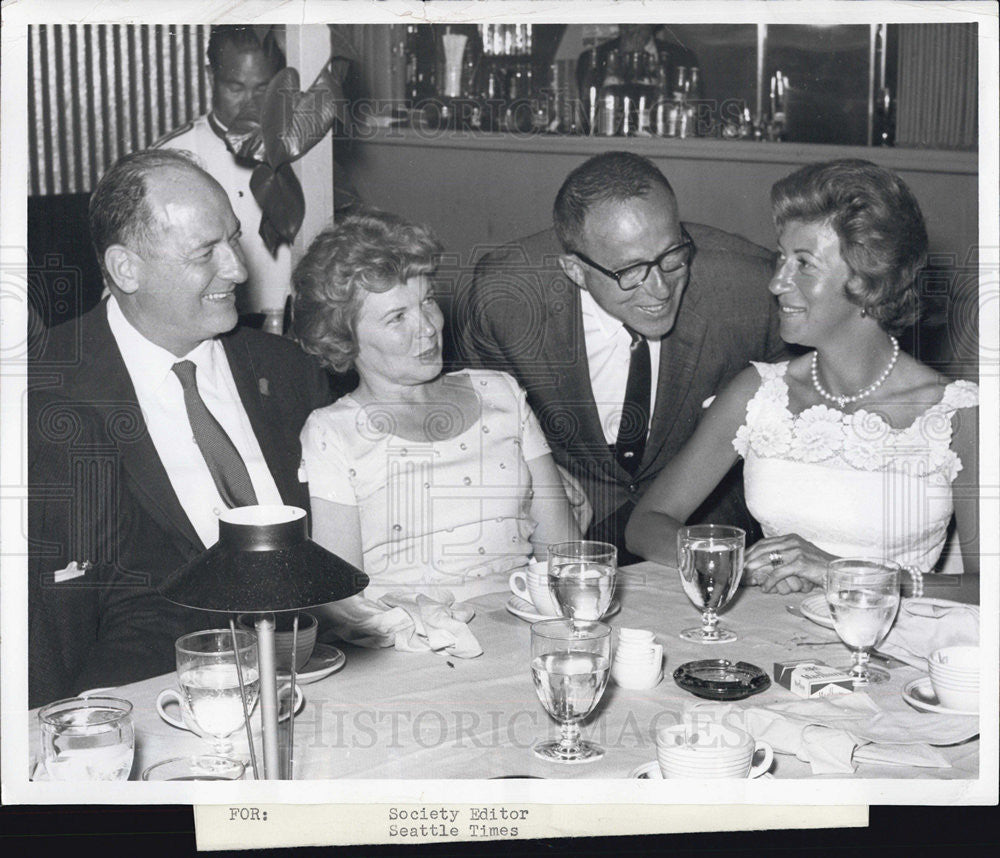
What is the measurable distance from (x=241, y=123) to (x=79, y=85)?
0.23 m

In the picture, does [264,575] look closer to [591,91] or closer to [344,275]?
[344,275]

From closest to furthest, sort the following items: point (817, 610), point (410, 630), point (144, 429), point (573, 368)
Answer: point (410, 630) → point (817, 610) → point (144, 429) → point (573, 368)

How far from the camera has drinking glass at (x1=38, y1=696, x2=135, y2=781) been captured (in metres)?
1.22

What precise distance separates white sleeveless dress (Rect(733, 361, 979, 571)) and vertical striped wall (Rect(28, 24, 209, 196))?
103 centimetres

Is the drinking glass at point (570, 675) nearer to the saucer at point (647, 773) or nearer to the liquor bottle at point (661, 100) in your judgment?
the saucer at point (647, 773)

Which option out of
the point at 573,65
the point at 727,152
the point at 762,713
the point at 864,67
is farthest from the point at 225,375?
the point at 864,67

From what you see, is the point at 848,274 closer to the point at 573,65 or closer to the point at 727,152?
the point at 727,152

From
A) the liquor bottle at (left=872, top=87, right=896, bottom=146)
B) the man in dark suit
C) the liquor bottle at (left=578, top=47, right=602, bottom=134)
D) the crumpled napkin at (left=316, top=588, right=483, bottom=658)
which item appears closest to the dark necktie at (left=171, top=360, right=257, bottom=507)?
the man in dark suit

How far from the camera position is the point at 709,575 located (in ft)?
4.99

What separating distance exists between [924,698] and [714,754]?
34cm

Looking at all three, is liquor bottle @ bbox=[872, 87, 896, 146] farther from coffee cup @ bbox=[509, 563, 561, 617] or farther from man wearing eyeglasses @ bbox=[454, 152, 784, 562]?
coffee cup @ bbox=[509, 563, 561, 617]

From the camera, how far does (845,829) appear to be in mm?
1486

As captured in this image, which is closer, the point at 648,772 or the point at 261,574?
the point at 261,574

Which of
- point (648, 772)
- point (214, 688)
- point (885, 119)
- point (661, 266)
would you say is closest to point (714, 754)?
point (648, 772)
